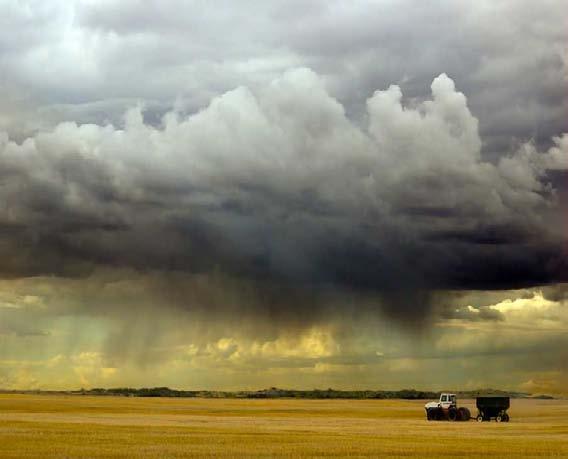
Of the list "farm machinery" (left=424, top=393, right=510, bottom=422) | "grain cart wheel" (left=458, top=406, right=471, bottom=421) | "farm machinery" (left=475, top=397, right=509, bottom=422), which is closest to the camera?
"grain cart wheel" (left=458, top=406, right=471, bottom=421)

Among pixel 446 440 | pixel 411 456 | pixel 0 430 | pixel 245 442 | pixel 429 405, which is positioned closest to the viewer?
pixel 411 456

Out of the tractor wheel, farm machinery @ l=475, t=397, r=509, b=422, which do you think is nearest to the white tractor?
the tractor wheel

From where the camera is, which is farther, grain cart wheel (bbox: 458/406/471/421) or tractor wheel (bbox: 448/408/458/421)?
tractor wheel (bbox: 448/408/458/421)

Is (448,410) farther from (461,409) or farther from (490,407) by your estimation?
(490,407)

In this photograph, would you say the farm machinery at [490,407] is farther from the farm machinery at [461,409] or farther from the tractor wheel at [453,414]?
the tractor wheel at [453,414]

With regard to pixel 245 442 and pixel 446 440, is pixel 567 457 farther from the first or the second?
pixel 245 442

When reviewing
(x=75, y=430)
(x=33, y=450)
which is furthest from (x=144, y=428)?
(x=33, y=450)

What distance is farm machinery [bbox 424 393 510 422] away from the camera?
114m

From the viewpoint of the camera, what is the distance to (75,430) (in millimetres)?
84312

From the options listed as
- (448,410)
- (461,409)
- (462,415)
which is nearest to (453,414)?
(448,410)

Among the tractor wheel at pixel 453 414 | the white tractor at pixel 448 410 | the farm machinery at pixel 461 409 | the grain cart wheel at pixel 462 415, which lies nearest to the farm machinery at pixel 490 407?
the farm machinery at pixel 461 409

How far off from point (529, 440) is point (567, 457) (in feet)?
57.0

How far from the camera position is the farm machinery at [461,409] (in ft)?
372

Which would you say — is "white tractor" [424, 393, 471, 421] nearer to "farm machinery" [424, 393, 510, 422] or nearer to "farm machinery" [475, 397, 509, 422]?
"farm machinery" [424, 393, 510, 422]
